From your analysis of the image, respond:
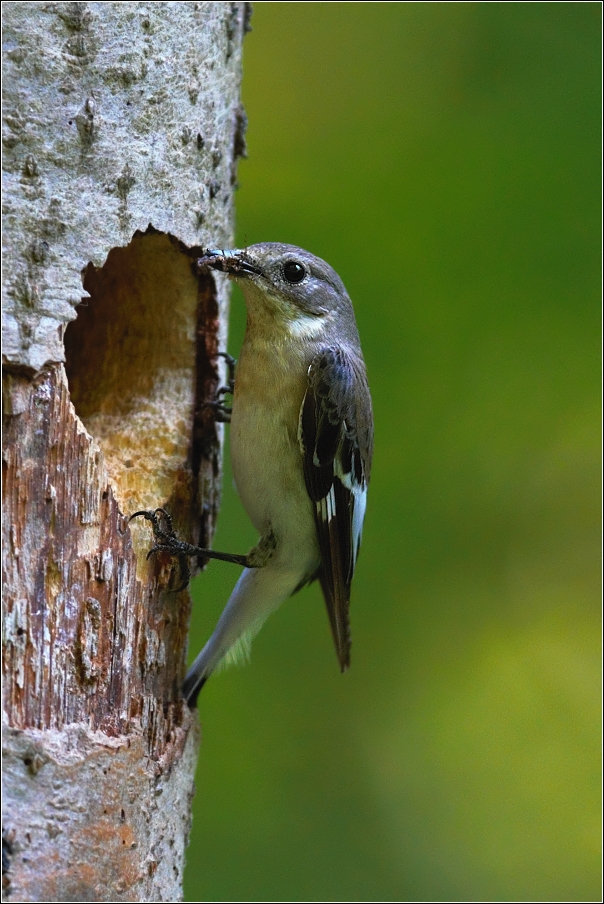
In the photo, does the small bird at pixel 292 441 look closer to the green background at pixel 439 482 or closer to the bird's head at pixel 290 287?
the bird's head at pixel 290 287

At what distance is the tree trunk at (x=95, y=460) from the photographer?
202cm

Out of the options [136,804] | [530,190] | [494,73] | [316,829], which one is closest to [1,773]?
[136,804]

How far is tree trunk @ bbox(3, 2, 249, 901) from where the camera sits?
202 cm

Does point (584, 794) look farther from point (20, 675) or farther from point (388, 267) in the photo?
point (20, 675)

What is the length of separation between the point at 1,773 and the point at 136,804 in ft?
1.36

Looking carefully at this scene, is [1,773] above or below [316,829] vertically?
above

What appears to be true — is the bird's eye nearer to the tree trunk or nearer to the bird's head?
the bird's head

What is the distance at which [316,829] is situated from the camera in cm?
397

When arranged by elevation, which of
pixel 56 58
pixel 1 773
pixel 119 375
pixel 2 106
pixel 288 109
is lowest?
pixel 1 773

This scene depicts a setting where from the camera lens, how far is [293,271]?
3018mm

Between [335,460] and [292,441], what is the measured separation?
0.16 meters

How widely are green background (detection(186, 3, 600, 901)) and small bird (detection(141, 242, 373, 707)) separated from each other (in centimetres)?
62

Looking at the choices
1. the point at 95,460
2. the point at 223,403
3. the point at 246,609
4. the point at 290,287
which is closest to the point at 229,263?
the point at 290,287

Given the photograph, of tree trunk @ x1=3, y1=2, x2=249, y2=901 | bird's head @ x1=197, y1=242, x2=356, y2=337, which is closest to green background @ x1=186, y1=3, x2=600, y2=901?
bird's head @ x1=197, y1=242, x2=356, y2=337
